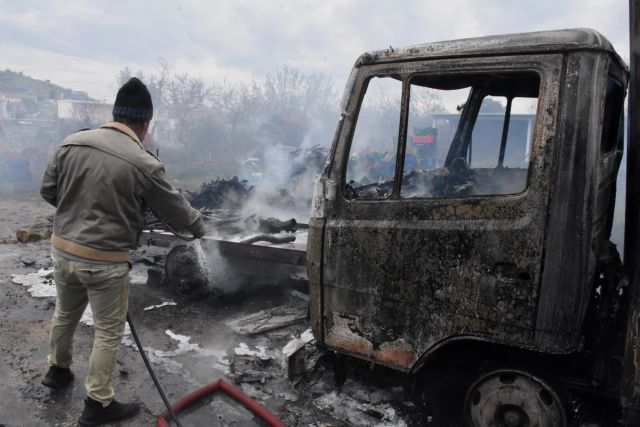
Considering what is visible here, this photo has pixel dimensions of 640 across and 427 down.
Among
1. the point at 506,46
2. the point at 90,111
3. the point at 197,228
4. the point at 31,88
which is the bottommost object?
the point at 197,228

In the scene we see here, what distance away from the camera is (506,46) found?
2.51 metres

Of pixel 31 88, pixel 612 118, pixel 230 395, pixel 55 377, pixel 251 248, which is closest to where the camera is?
pixel 612 118

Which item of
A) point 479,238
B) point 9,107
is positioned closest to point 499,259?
point 479,238

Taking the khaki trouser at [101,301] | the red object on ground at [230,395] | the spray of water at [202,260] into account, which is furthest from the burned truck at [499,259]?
the spray of water at [202,260]

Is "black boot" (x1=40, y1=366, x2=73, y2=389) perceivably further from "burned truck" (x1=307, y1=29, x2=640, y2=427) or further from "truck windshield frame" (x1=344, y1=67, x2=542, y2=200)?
"truck windshield frame" (x1=344, y1=67, x2=542, y2=200)

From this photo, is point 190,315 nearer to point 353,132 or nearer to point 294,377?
point 294,377

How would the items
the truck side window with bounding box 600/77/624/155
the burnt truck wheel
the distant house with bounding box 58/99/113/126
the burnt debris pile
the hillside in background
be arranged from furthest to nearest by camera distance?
the hillside in background
the distant house with bounding box 58/99/113/126
the burnt debris pile
the truck side window with bounding box 600/77/624/155
the burnt truck wheel

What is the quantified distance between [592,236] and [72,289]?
3.32m

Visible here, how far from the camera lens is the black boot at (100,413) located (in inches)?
123

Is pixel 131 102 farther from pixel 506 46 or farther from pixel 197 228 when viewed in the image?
pixel 506 46

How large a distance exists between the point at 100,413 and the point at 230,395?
89cm

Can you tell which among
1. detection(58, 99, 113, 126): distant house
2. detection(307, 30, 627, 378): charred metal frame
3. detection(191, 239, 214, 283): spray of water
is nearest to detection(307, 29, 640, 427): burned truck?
detection(307, 30, 627, 378): charred metal frame

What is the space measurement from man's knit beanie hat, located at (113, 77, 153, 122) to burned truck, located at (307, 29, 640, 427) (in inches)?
53.6

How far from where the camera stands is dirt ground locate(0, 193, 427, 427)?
3.33 m
